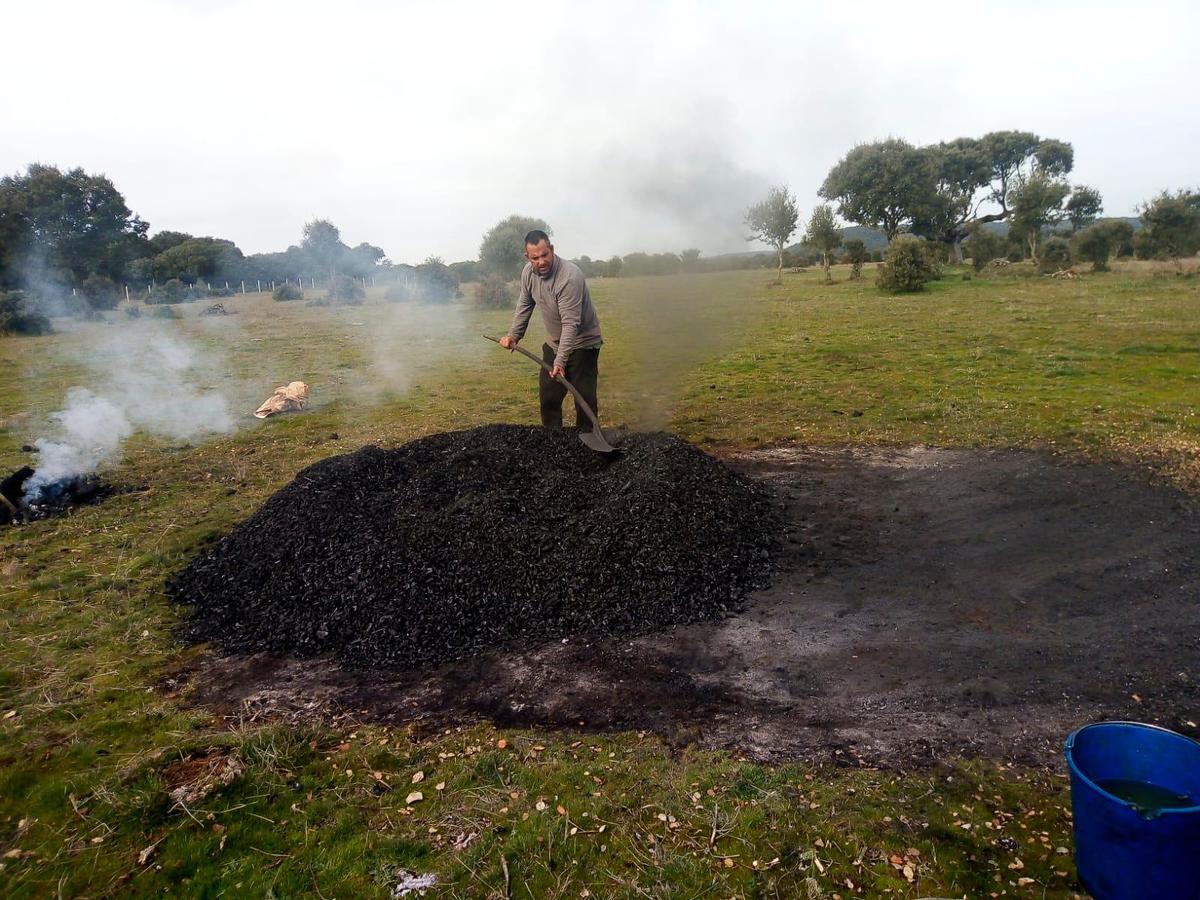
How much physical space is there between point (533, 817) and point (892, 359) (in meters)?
11.2

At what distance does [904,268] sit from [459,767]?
22.5 meters

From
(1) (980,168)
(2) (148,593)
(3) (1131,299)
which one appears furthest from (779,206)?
(1) (980,168)

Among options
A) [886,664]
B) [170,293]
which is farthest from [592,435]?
[170,293]

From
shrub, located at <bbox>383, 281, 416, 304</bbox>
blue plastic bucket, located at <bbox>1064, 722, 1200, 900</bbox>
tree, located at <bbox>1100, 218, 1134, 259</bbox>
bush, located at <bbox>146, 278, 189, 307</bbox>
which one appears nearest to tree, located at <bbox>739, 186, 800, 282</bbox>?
blue plastic bucket, located at <bbox>1064, 722, 1200, 900</bbox>

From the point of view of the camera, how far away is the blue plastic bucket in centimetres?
207

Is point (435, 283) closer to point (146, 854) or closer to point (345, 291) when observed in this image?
point (345, 291)

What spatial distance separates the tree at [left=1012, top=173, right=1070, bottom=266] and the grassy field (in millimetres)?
23415

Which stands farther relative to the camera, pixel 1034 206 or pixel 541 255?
pixel 1034 206

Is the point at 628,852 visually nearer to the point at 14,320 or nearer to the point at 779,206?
the point at 779,206

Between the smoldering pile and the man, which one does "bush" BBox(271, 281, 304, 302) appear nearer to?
the man

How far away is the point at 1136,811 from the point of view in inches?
81.7

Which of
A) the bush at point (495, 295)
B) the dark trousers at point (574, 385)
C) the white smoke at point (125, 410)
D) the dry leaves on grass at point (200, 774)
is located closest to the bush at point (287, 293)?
the bush at point (495, 295)

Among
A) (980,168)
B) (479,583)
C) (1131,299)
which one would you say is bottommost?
(479,583)

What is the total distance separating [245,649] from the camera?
430cm
